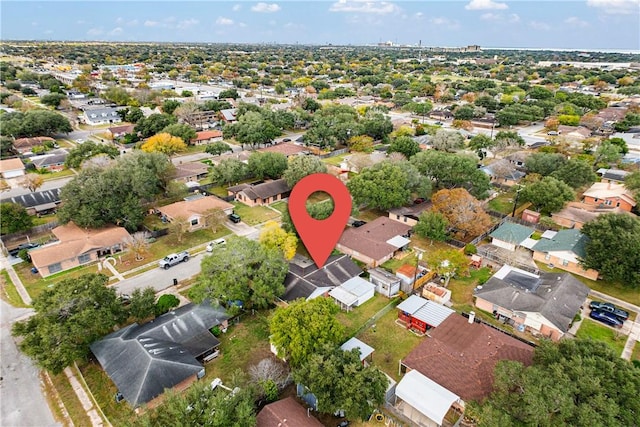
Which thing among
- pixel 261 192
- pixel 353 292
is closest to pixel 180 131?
pixel 261 192

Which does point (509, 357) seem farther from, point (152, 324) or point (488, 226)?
point (152, 324)

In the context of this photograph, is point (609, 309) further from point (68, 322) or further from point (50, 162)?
point (50, 162)

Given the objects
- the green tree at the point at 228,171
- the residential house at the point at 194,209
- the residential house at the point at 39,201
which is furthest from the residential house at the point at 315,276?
the residential house at the point at 39,201

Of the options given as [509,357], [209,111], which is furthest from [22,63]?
[509,357]

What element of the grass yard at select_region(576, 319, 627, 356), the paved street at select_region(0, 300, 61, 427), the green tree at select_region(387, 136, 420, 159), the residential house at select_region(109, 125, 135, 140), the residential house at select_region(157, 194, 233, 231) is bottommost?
the paved street at select_region(0, 300, 61, 427)

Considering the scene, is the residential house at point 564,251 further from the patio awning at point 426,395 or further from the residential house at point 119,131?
the residential house at point 119,131

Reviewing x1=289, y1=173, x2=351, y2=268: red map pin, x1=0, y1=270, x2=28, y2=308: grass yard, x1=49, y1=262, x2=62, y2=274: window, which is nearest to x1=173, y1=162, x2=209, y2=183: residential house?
x1=49, y1=262, x2=62, y2=274: window

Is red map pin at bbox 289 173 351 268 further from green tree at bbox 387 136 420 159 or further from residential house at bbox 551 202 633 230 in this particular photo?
green tree at bbox 387 136 420 159
